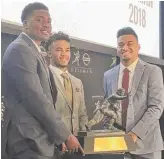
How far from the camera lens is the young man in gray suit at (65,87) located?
1979mm

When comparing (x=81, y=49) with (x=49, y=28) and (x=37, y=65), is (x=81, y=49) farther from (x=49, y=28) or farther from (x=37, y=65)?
(x=37, y=65)

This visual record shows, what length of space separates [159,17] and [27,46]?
1488 mm

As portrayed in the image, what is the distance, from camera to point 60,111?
1.96 m

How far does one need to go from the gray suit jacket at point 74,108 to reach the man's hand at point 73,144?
0.53 feet

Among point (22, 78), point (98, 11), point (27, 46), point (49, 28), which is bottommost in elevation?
point (22, 78)

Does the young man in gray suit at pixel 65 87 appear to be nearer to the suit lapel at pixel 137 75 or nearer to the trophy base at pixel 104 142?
the trophy base at pixel 104 142

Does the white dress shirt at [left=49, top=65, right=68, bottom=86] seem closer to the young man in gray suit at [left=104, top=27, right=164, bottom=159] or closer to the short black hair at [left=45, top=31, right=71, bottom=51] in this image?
the short black hair at [left=45, top=31, right=71, bottom=51]

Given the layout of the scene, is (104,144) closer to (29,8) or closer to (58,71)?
(58,71)

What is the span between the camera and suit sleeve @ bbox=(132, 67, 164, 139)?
2363mm

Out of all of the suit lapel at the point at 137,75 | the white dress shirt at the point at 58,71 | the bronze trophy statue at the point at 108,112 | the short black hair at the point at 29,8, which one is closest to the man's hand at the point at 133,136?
the bronze trophy statue at the point at 108,112

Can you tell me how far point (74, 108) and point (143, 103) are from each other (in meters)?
0.59

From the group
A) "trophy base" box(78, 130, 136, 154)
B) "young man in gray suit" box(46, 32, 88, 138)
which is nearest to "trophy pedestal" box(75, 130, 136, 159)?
"trophy base" box(78, 130, 136, 154)

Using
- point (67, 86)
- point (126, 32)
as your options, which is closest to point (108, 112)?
point (67, 86)

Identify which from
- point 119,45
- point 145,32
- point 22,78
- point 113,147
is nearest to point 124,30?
point 119,45
